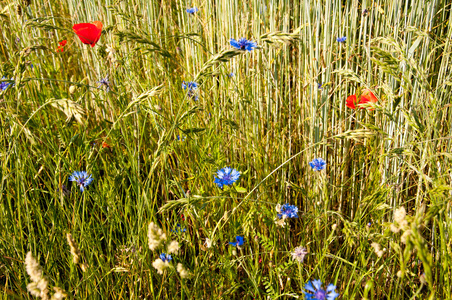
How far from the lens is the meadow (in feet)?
2.95

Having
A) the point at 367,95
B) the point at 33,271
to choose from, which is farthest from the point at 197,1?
the point at 33,271

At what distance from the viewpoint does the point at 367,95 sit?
121 centimetres

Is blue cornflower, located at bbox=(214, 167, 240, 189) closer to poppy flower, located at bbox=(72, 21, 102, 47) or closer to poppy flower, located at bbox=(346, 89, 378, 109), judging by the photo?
poppy flower, located at bbox=(346, 89, 378, 109)

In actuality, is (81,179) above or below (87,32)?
below

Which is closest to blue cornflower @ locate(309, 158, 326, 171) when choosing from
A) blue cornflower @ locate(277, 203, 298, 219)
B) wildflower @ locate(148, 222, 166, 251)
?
blue cornflower @ locate(277, 203, 298, 219)

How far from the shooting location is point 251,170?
1.34 meters

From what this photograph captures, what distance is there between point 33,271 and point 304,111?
1.04 metres

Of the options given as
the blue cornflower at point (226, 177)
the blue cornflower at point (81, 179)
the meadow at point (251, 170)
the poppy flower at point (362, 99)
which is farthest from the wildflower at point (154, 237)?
the poppy flower at point (362, 99)

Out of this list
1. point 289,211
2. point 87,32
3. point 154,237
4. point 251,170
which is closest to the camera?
point 154,237

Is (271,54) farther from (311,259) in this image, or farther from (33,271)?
(33,271)

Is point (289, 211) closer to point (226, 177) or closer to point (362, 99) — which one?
point (226, 177)

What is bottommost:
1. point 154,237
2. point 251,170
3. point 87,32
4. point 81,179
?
point 251,170

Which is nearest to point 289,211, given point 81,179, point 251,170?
point 251,170

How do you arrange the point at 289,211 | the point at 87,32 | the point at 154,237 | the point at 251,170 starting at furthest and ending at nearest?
the point at 251,170
the point at 87,32
the point at 289,211
the point at 154,237
